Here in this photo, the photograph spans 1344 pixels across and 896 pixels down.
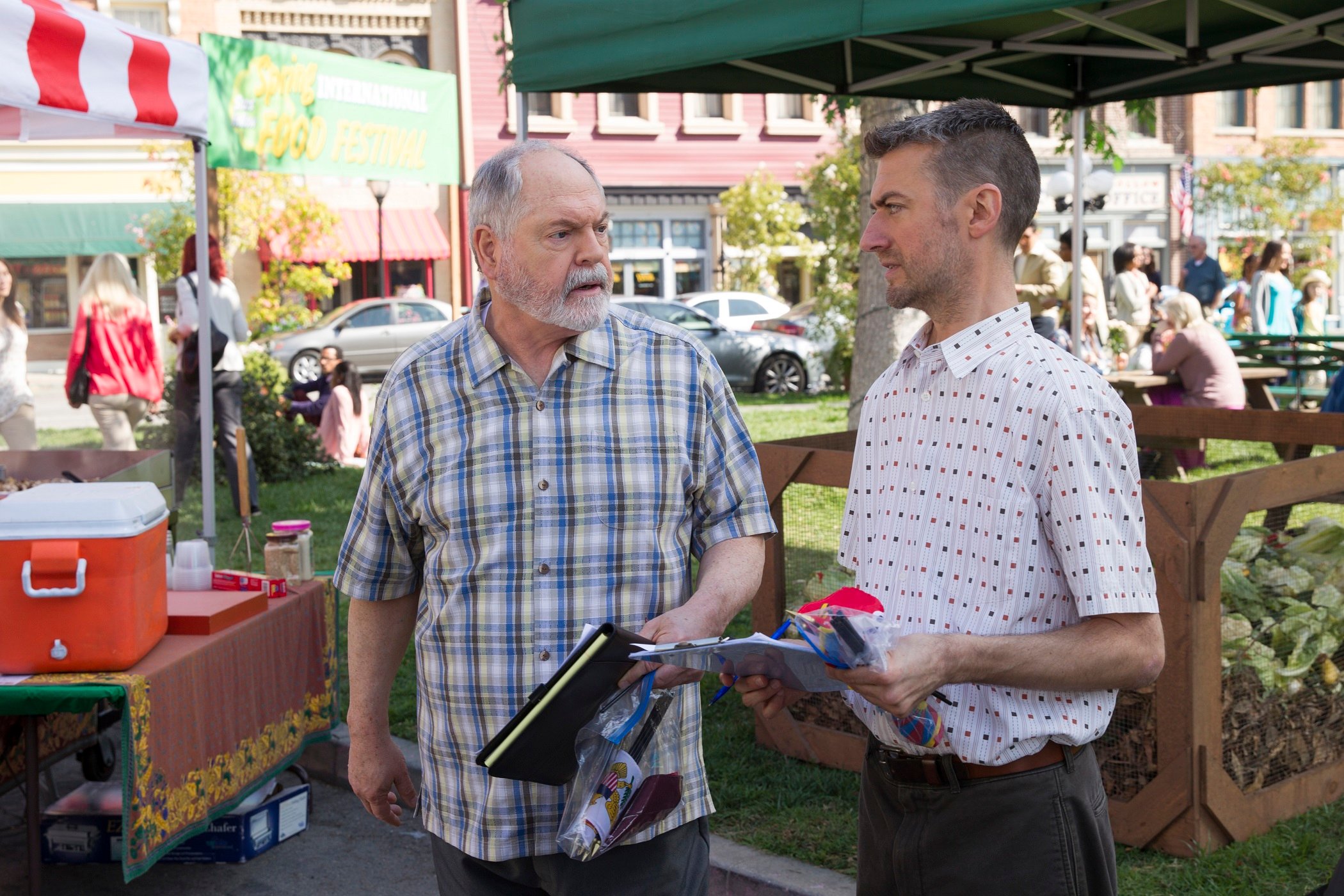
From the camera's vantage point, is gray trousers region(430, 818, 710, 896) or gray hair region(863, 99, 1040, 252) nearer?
gray hair region(863, 99, 1040, 252)

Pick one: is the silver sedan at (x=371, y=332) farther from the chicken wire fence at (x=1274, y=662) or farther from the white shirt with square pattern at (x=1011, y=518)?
the white shirt with square pattern at (x=1011, y=518)

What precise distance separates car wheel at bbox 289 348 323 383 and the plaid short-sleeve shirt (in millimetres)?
19681

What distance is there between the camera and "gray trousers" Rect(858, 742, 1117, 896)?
199 centimetres

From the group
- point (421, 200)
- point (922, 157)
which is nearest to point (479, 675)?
point (922, 157)

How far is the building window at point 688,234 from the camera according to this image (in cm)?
3416

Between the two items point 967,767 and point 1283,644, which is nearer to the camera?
point 967,767

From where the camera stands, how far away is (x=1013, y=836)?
6.55 feet

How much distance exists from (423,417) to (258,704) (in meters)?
2.30

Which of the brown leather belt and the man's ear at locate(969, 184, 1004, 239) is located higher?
the man's ear at locate(969, 184, 1004, 239)

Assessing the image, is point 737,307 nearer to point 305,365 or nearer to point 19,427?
point 305,365

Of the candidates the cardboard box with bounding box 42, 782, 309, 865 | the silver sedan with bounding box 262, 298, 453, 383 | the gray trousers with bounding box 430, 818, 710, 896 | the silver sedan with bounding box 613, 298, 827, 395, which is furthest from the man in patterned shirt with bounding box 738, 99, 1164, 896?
the silver sedan with bounding box 262, 298, 453, 383

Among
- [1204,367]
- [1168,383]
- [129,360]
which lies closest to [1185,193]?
[1168,383]

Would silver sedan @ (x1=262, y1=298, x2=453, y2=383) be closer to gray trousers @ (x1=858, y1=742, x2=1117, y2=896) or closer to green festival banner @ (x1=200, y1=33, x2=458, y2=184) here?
green festival banner @ (x1=200, y1=33, x2=458, y2=184)

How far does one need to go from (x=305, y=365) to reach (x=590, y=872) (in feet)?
67.6
